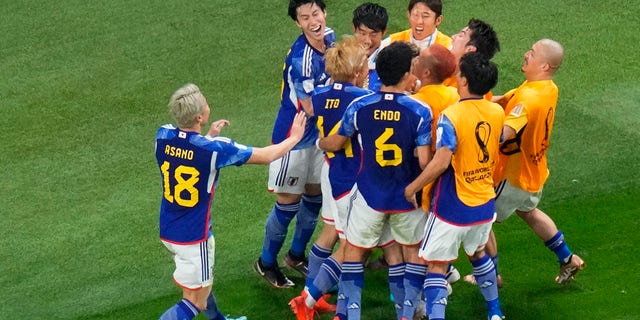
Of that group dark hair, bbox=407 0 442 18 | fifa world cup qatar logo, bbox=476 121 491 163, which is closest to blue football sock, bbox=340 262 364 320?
fifa world cup qatar logo, bbox=476 121 491 163

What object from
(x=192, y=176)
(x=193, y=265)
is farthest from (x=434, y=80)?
(x=193, y=265)

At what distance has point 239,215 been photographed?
8.29 metres

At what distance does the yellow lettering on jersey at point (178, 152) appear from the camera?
20.0 ft

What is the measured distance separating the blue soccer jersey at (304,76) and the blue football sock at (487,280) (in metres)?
1.40

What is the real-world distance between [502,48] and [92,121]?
4.06 metres

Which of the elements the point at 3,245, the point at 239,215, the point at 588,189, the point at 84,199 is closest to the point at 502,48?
the point at 588,189

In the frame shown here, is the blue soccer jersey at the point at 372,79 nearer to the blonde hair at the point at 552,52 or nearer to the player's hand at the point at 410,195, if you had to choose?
the player's hand at the point at 410,195

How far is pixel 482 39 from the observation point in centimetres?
677

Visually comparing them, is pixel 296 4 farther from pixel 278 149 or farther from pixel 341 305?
pixel 341 305

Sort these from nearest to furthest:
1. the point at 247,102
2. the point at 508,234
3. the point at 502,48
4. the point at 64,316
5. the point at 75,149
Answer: the point at 64,316, the point at 508,234, the point at 75,149, the point at 247,102, the point at 502,48

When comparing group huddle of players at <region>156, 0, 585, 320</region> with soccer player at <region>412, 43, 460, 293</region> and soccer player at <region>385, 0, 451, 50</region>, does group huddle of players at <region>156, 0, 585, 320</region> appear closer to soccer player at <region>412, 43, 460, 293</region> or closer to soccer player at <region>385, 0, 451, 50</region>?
soccer player at <region>412, 43, 460, 293</region>

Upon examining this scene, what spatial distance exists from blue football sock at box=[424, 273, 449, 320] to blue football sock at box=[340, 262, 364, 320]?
17.6 inches

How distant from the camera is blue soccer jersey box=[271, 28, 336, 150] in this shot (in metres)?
6.88

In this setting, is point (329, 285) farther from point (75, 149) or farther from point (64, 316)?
point (75, 149)
